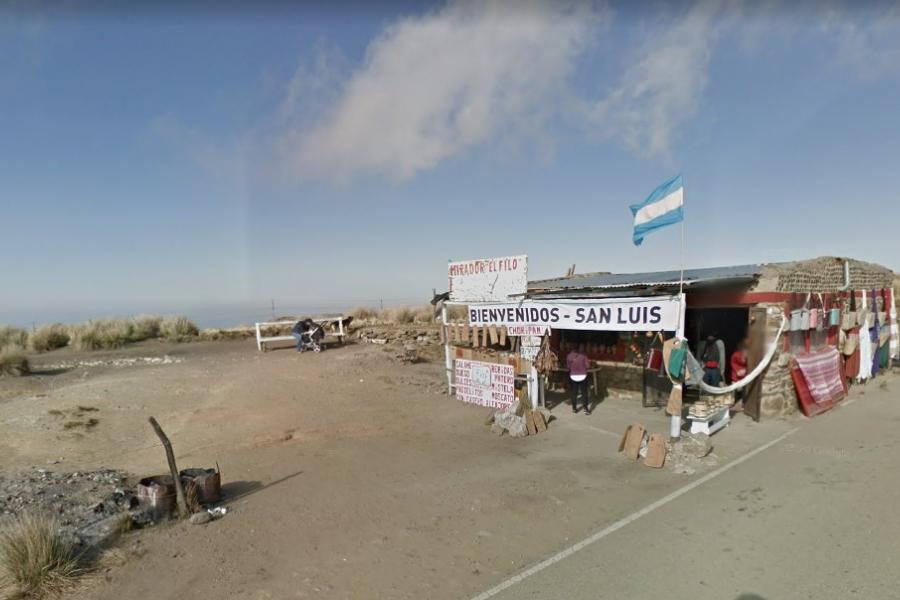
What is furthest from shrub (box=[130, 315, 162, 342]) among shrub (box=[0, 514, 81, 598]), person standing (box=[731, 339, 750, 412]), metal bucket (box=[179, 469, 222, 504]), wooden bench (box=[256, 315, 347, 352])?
person standing (box=[731, 339, 750, 412])

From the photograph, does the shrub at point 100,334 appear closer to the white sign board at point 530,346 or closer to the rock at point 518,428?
the white sign board at point 530,346

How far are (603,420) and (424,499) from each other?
Result: 5.38 meters

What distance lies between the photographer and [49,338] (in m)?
25.2

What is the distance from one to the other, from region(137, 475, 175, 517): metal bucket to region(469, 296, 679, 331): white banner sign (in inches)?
299

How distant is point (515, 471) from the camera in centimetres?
760

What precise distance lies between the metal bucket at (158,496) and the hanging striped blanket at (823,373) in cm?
1160

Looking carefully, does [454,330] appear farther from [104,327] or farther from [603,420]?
[104,327]

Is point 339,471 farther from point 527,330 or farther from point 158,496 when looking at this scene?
point 527,330

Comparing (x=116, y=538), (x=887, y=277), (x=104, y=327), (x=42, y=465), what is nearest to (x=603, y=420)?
(x=116, y=538)

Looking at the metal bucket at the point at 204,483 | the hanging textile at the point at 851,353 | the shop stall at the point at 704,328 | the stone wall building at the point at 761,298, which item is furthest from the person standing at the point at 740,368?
the metal bucket at the point at 204,483

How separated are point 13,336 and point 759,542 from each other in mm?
33408

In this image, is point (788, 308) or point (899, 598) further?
point (788, 308)

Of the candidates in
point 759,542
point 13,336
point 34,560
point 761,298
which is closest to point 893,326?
point 761,298

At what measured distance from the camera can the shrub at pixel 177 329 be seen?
27.2 metres
